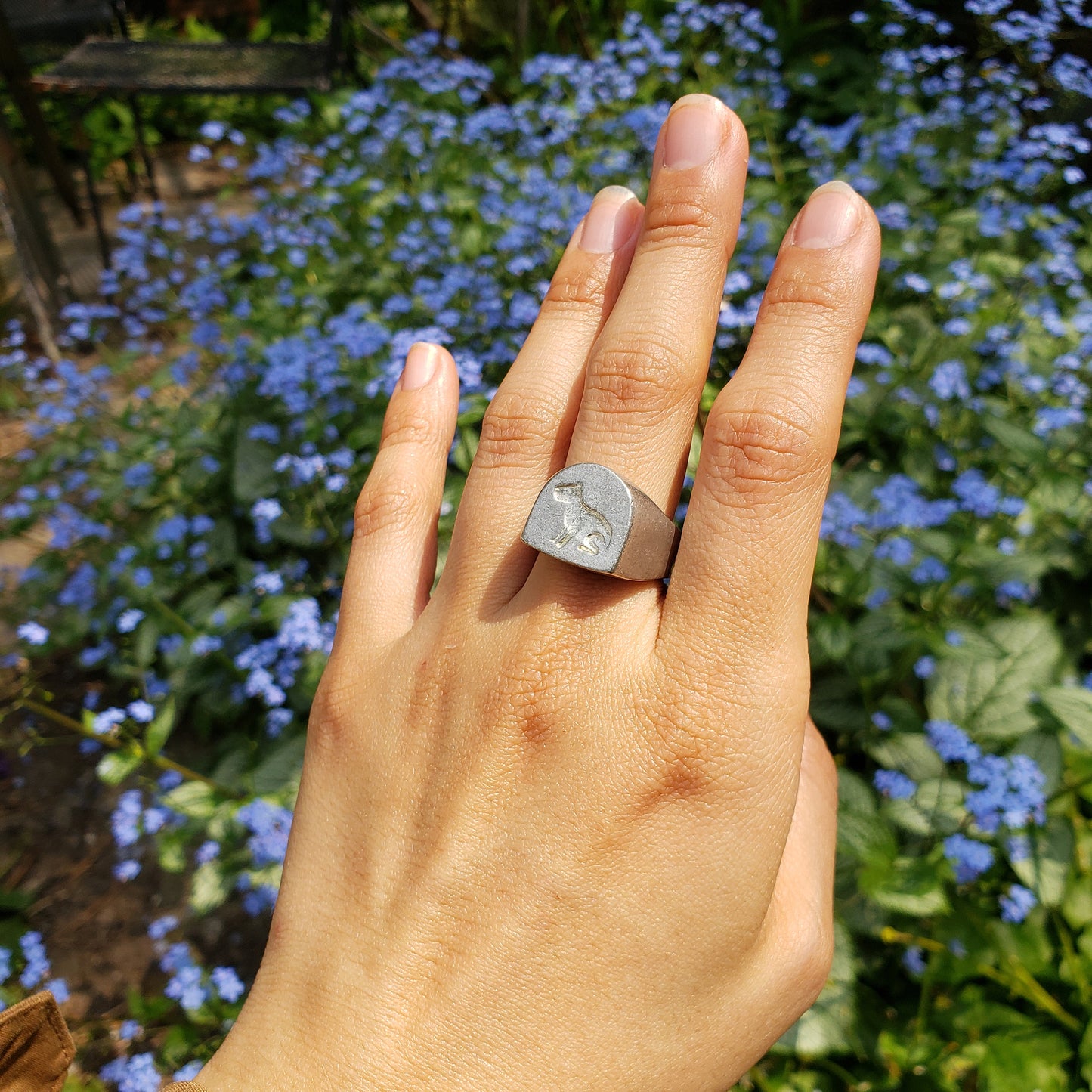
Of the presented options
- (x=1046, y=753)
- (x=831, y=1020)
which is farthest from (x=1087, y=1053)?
(x=1046, y=753)

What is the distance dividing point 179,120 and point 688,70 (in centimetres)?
513

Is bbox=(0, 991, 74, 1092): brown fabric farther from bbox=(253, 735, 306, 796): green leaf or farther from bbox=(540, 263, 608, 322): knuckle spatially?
bbox=(540, 263, 608, 322): knuckle

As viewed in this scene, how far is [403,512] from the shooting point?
1.75m

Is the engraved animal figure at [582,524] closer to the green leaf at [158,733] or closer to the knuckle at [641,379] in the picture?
the knuckle at [641,379]

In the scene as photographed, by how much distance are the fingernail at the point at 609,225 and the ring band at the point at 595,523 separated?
632mm

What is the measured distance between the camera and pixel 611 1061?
3.99 ft

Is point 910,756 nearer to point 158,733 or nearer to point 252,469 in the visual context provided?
point 158,733

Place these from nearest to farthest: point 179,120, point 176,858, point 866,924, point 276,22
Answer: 1. point 866,924
2. point 176,858
3. point 179,120
4. point 276,22

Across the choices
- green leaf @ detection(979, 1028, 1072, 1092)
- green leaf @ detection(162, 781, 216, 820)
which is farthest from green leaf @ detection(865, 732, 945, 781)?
green leaf @ detection(162, 781, 216, 820)

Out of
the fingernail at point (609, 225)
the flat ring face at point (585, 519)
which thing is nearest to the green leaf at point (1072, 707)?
the flat ring face at point (585, 519)

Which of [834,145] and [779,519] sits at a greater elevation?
[779,519]

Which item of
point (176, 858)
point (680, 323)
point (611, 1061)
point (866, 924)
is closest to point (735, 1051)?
point (611, 1061)

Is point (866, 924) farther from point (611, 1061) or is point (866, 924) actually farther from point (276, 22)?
point (276, 22)

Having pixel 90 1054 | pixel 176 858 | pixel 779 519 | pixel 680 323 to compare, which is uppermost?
pixel 680 323
